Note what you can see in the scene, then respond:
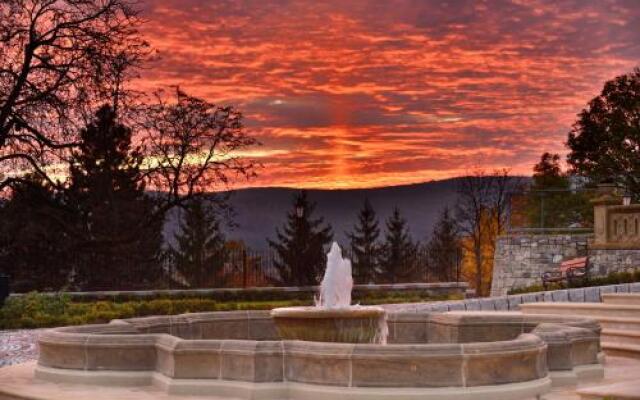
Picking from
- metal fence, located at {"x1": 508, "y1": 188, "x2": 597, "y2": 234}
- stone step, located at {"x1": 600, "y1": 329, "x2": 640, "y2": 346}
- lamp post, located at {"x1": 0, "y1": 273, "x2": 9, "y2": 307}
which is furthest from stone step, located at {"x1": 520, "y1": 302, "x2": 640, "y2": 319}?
metal fence, located at {"x1": 508, "y1": 188, "x2": 597, "y2": 234}

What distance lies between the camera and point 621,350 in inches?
633

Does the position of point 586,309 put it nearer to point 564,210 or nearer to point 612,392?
point 612,392

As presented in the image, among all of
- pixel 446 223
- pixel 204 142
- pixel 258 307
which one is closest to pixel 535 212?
pixel 446 223

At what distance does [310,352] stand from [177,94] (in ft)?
92.2

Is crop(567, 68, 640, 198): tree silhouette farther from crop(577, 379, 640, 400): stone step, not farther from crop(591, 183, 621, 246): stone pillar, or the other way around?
crop(577, 379, 640, 400): stone step

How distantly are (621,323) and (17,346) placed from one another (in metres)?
11.9

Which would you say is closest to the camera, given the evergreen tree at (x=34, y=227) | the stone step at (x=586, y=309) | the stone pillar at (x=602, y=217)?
the stone step at (x=586, y=309)

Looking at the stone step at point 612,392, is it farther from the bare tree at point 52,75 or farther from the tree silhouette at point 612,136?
the tree silhouette at point 612,136

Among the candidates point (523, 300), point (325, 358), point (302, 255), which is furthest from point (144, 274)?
point (325, 358)

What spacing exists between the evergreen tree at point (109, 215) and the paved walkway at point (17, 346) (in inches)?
224

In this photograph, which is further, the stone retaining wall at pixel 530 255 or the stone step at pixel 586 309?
the stone retaining wall at pixel 530 255

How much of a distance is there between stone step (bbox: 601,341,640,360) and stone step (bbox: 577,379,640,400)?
15.1 feet

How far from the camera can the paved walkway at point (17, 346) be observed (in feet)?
61.5

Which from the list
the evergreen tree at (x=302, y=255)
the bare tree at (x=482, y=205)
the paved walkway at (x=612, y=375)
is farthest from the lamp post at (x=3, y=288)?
the bare tree at (x=482, y=205)
